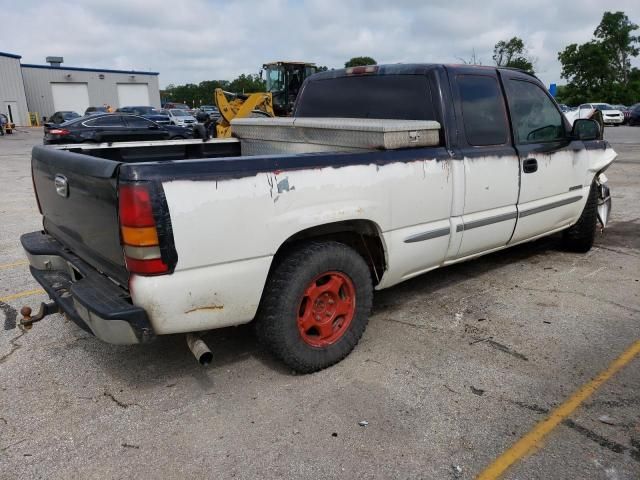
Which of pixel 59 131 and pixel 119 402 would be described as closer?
pixel 119 402

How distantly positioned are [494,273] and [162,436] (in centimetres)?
357

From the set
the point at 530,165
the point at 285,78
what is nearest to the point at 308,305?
the point at 530,165

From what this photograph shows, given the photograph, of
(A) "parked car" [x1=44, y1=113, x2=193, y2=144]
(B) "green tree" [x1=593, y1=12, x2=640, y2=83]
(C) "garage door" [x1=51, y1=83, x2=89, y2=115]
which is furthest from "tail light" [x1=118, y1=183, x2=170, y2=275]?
(B) "green tree" [x1=593, y1=12, x2=640, y2=83]

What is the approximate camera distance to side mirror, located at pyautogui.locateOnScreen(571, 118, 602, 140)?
15.8 ft

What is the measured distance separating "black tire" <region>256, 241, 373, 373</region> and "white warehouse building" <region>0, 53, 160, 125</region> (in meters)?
52.0

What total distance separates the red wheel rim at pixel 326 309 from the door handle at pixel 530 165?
1.96m

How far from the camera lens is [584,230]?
5609 millimetres

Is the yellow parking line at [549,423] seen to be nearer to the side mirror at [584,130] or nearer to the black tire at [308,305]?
the black tire at [308,305]

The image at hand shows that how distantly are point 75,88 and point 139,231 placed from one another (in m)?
59.0

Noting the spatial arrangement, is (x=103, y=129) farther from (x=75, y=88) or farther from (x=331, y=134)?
(x=75, y=88)

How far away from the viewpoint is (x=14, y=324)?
4125mm

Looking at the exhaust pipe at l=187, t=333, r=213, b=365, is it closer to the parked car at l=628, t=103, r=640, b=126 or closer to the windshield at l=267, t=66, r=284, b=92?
the windshield at l=267, t=66, r=284, b=92

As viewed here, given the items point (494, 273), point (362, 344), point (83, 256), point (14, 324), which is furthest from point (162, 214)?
point (494, 273)

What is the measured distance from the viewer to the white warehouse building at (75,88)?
50.6m
